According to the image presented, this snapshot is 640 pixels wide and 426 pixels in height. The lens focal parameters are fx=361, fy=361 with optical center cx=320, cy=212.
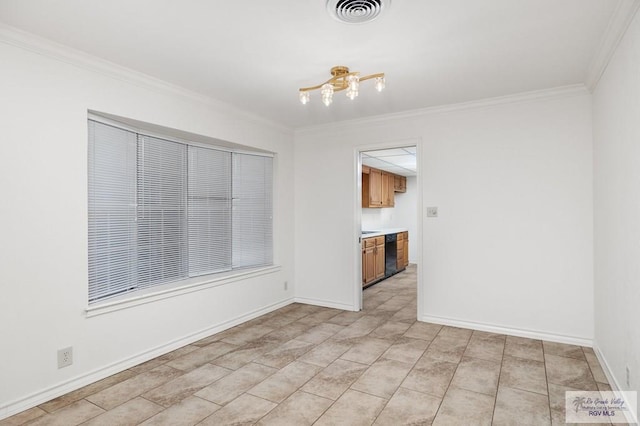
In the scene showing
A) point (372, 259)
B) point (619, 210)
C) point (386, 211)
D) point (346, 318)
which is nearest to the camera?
point (619, 210)

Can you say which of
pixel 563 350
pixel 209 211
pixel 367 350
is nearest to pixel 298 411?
pixel 367 350

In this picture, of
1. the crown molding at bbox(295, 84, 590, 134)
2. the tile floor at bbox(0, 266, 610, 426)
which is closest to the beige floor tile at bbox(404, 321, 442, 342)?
the tile floor at bbox(0, 266, 610, 426)

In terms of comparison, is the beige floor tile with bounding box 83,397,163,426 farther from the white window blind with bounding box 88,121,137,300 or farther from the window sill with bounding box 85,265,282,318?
the white window blind with bounding box 88,121,137,300

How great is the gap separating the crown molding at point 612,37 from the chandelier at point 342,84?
1393 mm

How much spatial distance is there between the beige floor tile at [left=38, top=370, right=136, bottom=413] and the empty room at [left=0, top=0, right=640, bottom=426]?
2cm

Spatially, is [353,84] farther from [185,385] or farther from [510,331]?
[510,331]

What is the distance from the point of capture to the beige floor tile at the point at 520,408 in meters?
2.18

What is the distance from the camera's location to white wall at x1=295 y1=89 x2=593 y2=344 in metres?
3.38

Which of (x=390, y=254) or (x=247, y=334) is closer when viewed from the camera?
(x=247, y=334)

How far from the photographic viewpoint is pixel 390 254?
7094mm

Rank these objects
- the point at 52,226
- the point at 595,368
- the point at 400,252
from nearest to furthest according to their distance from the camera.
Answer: the point at 52,226 → the point at 595,368 → the point at 400,252

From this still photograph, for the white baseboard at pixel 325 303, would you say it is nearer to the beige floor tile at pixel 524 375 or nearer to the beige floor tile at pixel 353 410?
the beige floor tile at pixel 524 375

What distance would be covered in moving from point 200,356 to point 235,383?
2.17ft

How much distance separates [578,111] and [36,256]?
4.58m
